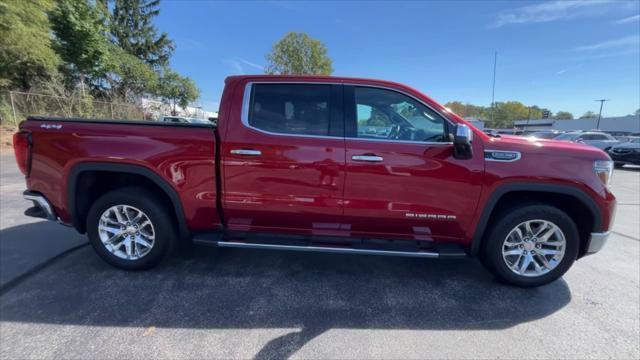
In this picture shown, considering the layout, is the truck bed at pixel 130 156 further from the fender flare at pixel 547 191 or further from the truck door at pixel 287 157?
the fender flare at pixel 547 191

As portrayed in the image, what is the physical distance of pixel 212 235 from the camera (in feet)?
10.2

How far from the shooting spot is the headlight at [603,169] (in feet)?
9.35

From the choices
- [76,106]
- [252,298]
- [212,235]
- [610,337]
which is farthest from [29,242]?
[76,106]

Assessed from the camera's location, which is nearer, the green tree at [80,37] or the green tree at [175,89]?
the green tree at [80,37]

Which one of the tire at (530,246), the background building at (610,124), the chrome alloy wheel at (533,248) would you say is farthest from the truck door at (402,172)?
the background building at (610,124)

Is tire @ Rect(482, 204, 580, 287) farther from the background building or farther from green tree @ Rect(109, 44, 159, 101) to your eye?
the background building

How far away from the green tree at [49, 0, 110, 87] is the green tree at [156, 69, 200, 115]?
10562 millimetres

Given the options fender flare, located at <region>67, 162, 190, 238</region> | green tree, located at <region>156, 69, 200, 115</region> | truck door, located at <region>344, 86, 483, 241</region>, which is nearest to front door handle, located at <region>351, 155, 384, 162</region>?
truck door, located at <region>344, 86, 483, 241</region>

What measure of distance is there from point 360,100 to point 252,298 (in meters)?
2.15

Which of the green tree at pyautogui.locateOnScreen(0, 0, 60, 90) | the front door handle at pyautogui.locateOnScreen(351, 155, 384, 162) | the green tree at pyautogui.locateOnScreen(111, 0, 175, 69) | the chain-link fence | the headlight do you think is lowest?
the headlight

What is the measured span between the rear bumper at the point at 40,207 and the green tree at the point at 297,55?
30627 mm

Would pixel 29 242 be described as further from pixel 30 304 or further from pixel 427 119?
pixel 427 119

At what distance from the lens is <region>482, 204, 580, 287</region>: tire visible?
2.90 m

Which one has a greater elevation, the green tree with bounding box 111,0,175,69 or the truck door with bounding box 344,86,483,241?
the green tree with bounding box 111,0,175,69
